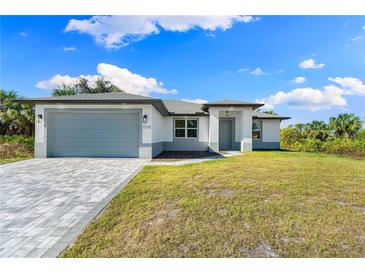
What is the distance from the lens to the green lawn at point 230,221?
240cm

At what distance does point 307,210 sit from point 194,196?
2277 mm

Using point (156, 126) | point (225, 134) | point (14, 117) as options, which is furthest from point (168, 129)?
point (14, 117)

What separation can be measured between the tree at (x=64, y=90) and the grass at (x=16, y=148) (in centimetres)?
1590

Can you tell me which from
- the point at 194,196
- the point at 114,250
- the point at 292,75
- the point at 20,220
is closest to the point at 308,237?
the point at 194,196

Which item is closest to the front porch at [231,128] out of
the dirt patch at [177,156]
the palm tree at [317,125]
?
the dirt patch at [177,156]

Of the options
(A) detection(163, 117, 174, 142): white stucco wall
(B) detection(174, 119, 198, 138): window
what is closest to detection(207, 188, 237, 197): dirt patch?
(B) detection(174, 119, 198, 138): window

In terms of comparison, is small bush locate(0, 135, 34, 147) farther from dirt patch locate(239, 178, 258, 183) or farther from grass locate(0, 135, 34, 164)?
dirt patch locate(239, 178, 258, 183)

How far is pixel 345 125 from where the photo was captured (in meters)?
17.1

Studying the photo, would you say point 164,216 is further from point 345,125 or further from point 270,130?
point 345,125

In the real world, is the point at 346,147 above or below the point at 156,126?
below

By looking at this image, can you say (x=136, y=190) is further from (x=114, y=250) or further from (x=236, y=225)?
(x=236, y=225)

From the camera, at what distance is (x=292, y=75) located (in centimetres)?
1619

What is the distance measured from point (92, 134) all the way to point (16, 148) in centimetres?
567

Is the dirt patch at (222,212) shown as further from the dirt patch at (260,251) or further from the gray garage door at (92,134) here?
the gray garage door at (92,134)
